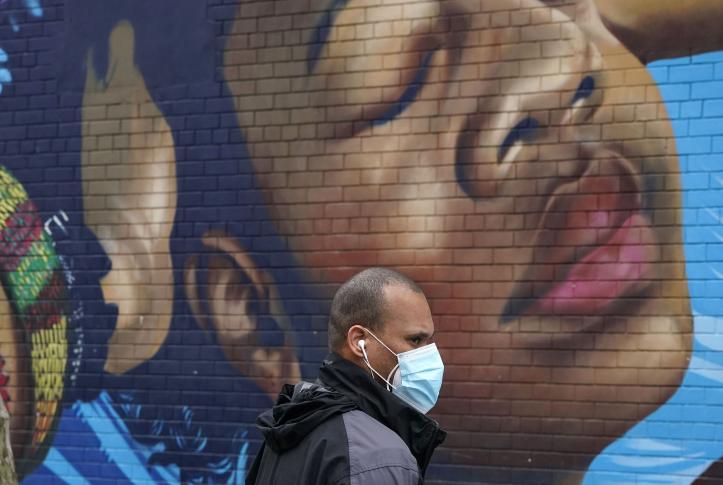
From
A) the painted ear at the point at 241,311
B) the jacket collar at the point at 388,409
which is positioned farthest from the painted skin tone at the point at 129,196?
the jacket collar at the point at 388,409

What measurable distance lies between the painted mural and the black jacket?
3692 mm

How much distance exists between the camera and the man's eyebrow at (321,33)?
6934 mm

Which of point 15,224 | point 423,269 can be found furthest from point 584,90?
point 15,224

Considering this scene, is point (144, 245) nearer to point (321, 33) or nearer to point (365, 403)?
point (321, 33)

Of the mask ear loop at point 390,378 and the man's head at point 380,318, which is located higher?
the man's head at point 380,318

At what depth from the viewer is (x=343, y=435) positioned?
2.46 m

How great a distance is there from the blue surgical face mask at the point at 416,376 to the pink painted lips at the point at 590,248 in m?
3.33

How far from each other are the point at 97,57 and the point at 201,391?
247cm

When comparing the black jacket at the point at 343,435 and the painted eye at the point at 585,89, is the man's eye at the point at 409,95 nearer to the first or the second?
the painted eye at the point at 585,89

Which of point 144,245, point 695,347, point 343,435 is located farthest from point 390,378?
point 144,245

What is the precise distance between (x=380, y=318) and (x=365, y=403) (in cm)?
25

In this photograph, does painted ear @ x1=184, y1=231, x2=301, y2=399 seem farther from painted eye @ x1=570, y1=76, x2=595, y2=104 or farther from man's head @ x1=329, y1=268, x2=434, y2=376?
man's head @ x1=329, y1=268, x2=434, y2=376

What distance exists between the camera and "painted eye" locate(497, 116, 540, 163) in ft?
21.0

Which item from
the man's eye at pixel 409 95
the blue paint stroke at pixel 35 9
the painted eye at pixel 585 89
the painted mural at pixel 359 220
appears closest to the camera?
the painted mural at pixel 359 220
